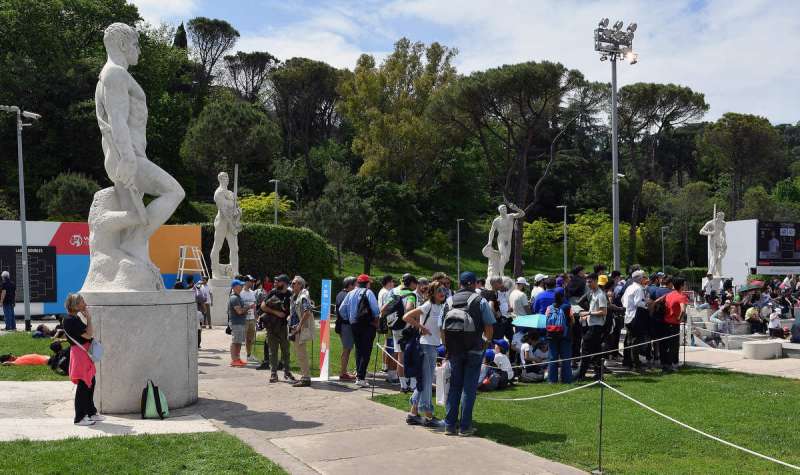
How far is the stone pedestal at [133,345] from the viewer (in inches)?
312

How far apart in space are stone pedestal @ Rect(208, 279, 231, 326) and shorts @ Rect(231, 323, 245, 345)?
30.7ft

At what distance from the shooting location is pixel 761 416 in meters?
8.38

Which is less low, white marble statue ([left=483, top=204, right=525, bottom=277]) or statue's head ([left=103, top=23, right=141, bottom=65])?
statue's head ([left=103, top=23, right=141, bottom=65])

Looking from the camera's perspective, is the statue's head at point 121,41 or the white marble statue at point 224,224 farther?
the white marble statue at point 224,224

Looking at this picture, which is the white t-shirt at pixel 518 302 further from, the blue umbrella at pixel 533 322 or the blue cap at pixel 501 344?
the blue cap at pixel 501 344

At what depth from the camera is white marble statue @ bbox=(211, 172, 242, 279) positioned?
21.7 meters

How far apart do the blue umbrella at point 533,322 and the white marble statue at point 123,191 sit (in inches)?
222

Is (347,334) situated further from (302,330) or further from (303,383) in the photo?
(303,383)

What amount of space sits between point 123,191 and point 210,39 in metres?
63.3

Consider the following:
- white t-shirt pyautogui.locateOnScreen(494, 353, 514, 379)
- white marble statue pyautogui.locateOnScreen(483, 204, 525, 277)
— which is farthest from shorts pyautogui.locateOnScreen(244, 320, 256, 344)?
white marble statue pyautogui.locateOnScreen(483, 204, 525, 277)

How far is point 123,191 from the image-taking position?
8727 millimetres

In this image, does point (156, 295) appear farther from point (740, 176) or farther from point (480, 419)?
point (740, 176)

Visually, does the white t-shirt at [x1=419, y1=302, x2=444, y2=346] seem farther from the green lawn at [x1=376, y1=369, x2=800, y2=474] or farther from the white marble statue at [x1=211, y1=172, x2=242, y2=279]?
the white marble statue at [x1=211, y1=172, x2=242, y2=279]

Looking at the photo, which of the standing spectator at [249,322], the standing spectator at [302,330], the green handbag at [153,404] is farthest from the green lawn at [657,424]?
the standing spectator at [249,322]
